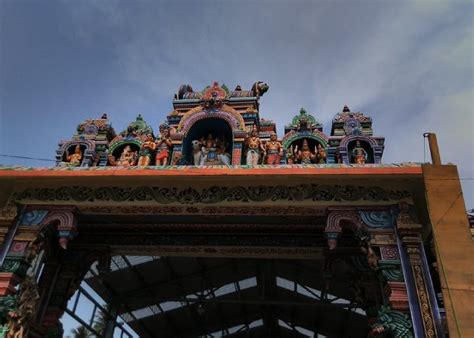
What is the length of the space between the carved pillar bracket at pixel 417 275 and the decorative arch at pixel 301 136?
2539 millimetres

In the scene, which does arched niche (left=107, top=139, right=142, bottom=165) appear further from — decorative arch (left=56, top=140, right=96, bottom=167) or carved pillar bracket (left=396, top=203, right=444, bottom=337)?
carved pillar bracket (left=396, top=203, right=444, bottom=337)

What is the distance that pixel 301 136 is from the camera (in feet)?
27.9

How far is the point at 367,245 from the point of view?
6098 mm

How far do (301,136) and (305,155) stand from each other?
493mm

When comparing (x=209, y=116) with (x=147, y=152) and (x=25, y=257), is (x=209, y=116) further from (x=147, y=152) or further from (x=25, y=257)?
(x=25, y=257)

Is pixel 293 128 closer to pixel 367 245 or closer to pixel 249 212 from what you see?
pixel 249 212

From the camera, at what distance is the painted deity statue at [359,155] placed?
7699 mm

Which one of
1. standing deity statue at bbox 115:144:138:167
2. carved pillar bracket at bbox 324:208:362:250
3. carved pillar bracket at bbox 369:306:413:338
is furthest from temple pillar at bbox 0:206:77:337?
carved pillar bracket at bbox 369:306:413:338

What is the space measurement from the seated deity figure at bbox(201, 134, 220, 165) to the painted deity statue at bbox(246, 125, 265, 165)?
2.20 ft

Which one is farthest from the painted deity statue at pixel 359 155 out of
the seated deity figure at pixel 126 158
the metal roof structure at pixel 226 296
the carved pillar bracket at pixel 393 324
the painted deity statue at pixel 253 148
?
the seated deity figure at pixel 126 158

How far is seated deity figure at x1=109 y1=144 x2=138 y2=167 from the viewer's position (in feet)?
27.9

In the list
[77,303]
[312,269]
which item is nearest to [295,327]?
[312,269]

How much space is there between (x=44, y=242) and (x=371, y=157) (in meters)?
5.95

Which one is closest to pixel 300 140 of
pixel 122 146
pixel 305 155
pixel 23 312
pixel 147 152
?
pixel 305 155
